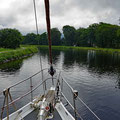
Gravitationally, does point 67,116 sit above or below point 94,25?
below

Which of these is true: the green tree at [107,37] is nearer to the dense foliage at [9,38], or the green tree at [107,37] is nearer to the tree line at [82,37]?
the tree line at [82,37]

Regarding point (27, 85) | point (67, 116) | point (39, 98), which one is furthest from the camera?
point (27, 85)

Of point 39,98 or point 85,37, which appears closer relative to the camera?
point 39,98

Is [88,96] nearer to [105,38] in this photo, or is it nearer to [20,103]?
[20,103]

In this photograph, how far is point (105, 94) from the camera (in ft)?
55.6

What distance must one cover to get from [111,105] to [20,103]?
10310 mm

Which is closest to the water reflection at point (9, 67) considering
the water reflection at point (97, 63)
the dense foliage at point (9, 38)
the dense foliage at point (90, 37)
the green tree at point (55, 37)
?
the water reflection at point (97, 63)

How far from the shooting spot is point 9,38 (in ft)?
219

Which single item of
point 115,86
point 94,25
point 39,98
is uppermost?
point 94,25

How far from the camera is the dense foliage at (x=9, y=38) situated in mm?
65562

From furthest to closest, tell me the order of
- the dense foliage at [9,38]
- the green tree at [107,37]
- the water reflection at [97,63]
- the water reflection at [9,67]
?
1. the green tree at [107,37]
2. the dense foliage at [9,38]
3. the water reflection at [97,63]
4. the water reflection at [9,67]

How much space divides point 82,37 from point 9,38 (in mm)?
77854

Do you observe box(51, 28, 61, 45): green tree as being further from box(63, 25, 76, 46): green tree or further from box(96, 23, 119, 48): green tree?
box(96, 23, 119, 48): green tree

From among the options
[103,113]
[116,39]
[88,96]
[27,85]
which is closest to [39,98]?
[103,113]
